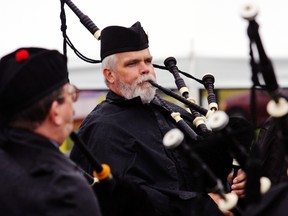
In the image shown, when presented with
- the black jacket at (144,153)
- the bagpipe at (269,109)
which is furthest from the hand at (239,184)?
the bagpipe at (269,109)

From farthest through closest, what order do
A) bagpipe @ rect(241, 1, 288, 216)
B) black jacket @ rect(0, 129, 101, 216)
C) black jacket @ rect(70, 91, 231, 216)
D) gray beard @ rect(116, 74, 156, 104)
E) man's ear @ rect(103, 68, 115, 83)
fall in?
1. man's ear @ rect(103, 68, 115, 83)
2. gray beard @ rect(116, 74, 156, 104)
3. black jacket @ rect(70, 91, 231, 216)
4. black jacket @ rect(0, 129, 101, 216)
5. bagpipe @ rect(241, 1, 288, 216)

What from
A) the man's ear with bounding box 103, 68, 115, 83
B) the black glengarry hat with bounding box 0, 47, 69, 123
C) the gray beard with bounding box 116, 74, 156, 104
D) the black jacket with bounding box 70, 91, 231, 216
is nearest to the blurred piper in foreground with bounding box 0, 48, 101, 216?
the black glengarry hat with bounding box 0, 47, 69, 123

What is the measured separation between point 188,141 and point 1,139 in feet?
4.06

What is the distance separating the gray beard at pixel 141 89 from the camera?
3.35 m

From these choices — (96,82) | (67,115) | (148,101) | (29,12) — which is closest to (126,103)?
(148,101)

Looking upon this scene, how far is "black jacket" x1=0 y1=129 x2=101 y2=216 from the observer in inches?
80.3

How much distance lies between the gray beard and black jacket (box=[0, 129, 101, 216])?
Answer: 1229 mm

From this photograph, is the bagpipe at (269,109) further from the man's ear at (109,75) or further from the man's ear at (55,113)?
the man's ear at (109,75)

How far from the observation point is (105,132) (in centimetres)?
329

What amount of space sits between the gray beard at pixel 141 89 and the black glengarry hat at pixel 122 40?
0.18m

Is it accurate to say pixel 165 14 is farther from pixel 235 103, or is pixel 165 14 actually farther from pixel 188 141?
pixel 188 141

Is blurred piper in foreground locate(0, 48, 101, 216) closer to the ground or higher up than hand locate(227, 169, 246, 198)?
higher up

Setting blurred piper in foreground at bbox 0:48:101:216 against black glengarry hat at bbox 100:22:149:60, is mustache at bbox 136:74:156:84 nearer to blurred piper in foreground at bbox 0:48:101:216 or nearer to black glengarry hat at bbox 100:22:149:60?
black glengarry hat at bbox 100:22:149:60

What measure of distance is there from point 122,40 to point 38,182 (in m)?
1.52
